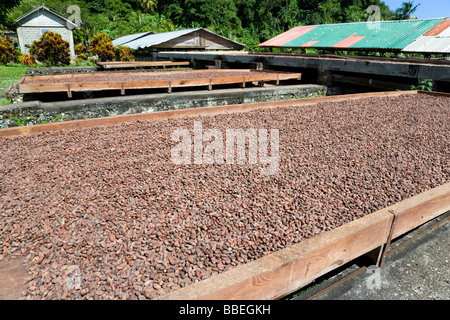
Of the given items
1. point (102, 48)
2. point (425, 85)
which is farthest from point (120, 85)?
point (102, 48)

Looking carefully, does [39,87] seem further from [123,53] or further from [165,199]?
[123,53]

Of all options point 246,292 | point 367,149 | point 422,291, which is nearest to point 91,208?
point 246,292

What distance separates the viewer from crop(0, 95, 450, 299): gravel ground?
201 cm

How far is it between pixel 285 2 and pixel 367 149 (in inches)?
2072

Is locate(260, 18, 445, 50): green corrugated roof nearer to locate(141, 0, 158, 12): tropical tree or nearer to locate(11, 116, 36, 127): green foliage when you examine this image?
locate(11, 116, 36, 127): green foliage

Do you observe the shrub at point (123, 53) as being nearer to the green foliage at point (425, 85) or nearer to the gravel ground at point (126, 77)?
the gravel ground at point (126, 77)

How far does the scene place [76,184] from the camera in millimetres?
3096

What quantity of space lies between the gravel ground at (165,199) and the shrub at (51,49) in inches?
664

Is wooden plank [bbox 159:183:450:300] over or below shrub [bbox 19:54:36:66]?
below

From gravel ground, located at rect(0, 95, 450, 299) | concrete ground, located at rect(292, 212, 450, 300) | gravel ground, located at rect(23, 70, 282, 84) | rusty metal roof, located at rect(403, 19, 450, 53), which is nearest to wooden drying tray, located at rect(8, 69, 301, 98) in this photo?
gravel ground, located at rect(23, 70, 282, 84)

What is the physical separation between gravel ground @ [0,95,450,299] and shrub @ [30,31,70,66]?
1687cm

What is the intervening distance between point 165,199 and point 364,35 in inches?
634

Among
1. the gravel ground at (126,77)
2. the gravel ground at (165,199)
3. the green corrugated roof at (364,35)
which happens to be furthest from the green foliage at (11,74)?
the green corrugated roof at (364,35)

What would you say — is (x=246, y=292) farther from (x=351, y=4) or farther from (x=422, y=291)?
(x=351, y=4)
